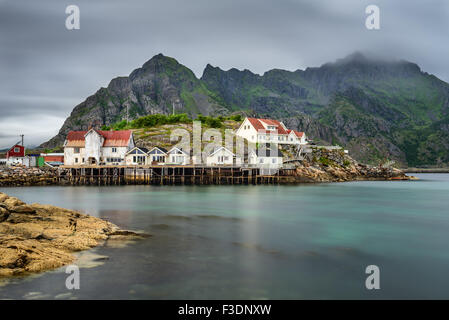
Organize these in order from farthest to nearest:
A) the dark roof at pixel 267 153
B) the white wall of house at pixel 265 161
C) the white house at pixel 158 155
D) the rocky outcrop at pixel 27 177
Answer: the dark roof at pixel 267 153 < the white wall of house at pixel 265 161 < the white house at pixel 158 155 < the rocky outcrop at pixel 27 177

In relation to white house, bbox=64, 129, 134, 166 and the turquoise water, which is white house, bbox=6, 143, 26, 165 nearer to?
white house, bbox=64, 129, 134, 166

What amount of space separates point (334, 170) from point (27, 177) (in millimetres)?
68759

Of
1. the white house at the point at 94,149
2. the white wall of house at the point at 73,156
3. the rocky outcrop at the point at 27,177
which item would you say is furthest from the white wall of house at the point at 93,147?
the rocky outcrop at the point at 27,177

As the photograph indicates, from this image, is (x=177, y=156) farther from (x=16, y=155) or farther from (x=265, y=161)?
(x=16, y=155)

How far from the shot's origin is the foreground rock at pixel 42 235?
12.4 meters

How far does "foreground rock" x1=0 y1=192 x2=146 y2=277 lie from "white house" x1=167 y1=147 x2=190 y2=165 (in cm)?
4671

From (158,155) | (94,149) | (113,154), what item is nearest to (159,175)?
(158,155)

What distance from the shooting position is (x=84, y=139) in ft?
231

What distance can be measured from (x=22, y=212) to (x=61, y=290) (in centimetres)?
994

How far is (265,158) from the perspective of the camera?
70250 millimetres

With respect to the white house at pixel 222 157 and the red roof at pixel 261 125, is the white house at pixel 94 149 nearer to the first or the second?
the white house at pixel 222 157

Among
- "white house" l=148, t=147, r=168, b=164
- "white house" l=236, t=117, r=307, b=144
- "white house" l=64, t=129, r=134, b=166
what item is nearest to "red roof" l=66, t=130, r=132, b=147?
"white house" l=64, t=129, r=134, b=166

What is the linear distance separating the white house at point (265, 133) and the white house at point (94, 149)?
32274 mm
